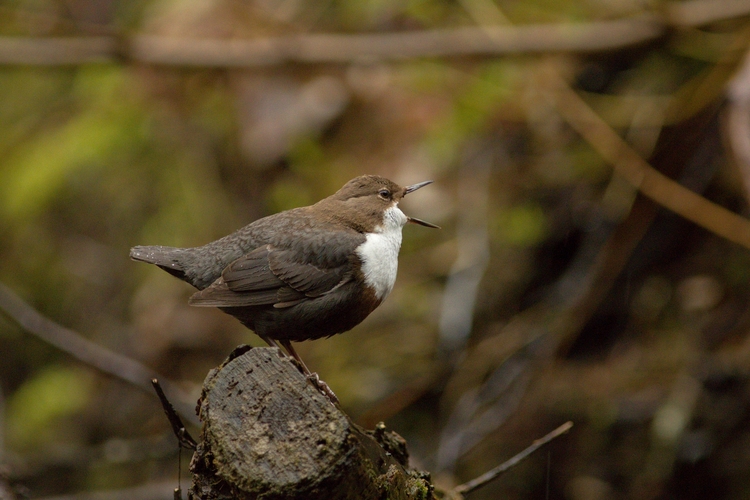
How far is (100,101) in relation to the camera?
20.2 feet

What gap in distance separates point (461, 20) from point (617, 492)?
370 cm

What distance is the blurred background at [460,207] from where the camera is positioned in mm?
4781

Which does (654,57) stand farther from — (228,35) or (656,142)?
(228,35)

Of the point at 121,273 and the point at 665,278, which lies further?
the point at 121,273

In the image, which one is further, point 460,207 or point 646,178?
point 460,207

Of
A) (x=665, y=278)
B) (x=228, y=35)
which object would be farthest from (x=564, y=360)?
(x=228, y=35)

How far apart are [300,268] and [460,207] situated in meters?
2.91

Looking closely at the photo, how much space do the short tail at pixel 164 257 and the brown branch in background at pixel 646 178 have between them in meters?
2.86

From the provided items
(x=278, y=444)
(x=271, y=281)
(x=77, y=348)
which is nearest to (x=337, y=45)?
(x=77, y=348)

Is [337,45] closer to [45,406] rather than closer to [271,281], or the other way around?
[271,281]

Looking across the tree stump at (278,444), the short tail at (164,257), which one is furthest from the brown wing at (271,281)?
the tree stump at (278,444)

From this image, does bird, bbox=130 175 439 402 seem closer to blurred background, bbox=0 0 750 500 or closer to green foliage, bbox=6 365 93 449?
blurred background, bbox=0 0 750 500

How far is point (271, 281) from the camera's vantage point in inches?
120

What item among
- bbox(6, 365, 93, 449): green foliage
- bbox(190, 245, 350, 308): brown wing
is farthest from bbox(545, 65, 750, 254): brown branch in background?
bbox(6, 365, 93, 449): green foliage
